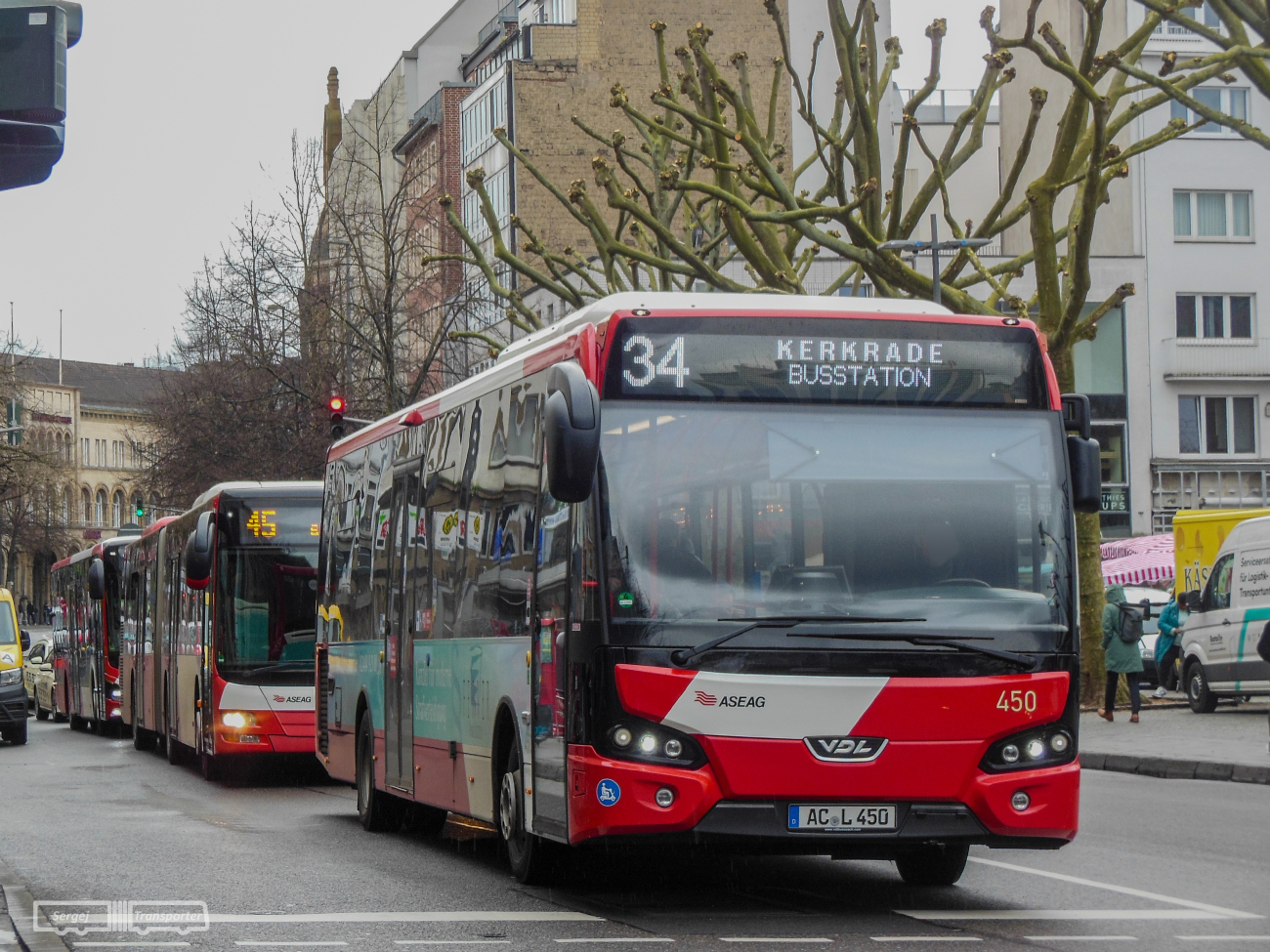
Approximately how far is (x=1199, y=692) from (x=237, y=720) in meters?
14.9

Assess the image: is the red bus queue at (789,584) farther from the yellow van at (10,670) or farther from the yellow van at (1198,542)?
the yellow van at (1198,542)

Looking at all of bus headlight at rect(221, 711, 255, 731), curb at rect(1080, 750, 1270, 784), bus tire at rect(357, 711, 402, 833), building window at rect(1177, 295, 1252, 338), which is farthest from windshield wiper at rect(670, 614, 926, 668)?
building window at rect(1177, 295, 1252, 338)

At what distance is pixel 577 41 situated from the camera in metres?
72.1

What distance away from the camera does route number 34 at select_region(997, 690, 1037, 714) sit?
9562 mm

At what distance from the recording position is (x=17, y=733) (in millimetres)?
31484

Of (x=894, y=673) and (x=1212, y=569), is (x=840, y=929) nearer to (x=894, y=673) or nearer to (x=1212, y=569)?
(x=894, y=673)

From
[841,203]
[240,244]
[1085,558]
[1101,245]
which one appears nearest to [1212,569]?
[1085,558]

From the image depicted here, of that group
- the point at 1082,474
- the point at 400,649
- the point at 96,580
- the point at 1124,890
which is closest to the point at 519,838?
the point at 1124,890

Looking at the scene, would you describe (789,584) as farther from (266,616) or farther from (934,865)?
(266,616)

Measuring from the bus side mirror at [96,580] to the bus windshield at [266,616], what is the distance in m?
11.5

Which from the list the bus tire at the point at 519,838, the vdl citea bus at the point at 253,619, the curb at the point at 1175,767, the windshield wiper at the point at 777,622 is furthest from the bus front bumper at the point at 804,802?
the vdl citea bus at the point at 253,619

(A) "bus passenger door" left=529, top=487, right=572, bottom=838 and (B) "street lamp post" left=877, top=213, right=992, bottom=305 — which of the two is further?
(B) "street lamp post" left=877, top=213, right=992, bottom=305

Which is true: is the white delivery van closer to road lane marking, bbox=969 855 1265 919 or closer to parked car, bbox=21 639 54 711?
road lane marking, bbox=969 855 1265 919

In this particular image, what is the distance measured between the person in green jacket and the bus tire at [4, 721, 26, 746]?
51.4ft
